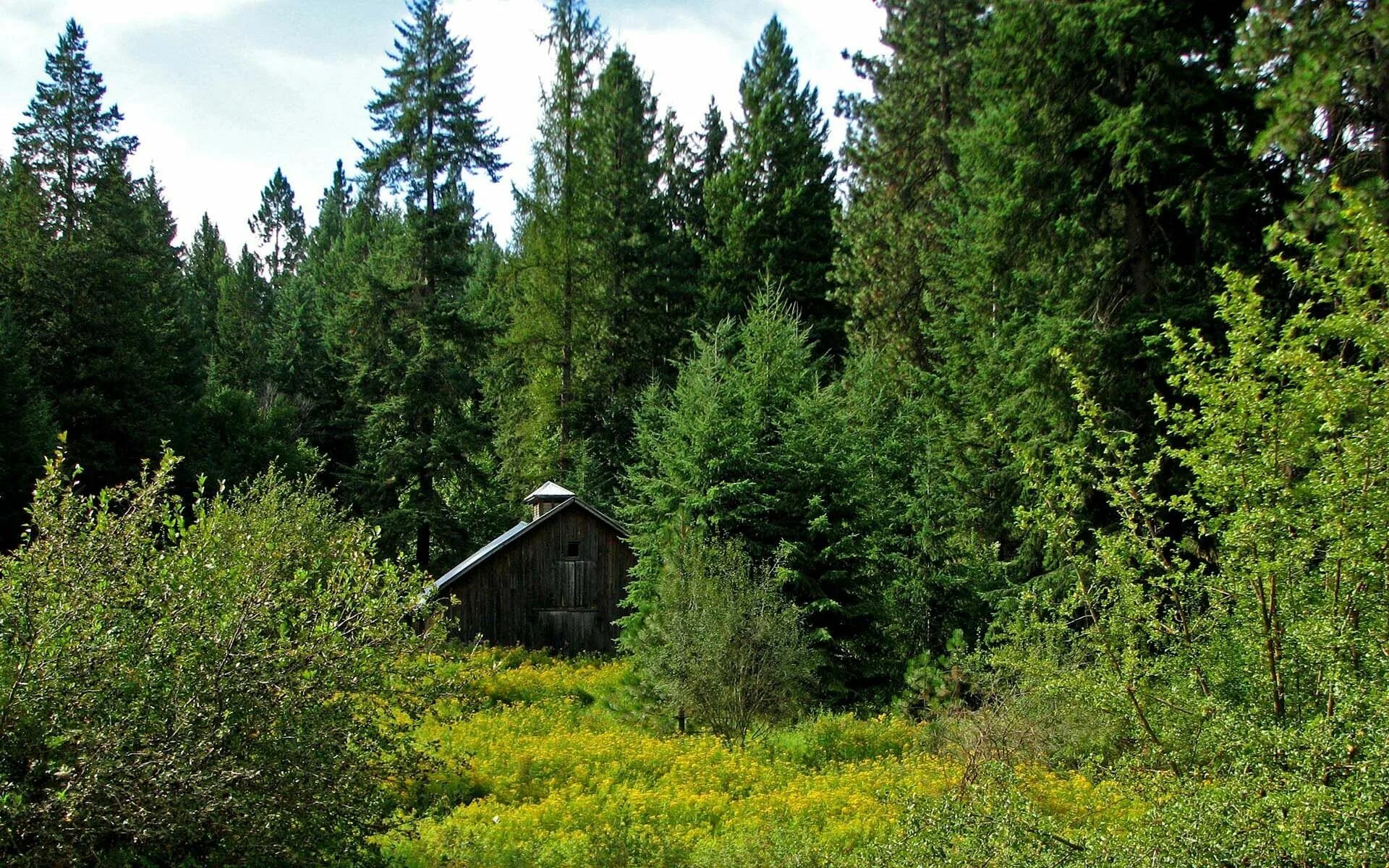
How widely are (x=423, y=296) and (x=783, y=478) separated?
16.5 metres

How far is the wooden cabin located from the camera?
82.0 feet

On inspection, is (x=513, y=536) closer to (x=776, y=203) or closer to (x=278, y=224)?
(x=776, y=203)

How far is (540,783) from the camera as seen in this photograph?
39.6 ft

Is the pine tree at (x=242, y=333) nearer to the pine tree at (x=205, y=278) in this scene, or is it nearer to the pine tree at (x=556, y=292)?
the pine tree at (x=205, y=278)

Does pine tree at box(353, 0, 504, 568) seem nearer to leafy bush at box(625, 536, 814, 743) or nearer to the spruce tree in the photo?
leafy bush at box(625, 536, 814, 743)

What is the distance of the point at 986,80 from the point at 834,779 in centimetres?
1280

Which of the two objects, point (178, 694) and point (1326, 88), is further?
point (1326, 88)

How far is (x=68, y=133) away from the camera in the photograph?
32.2m

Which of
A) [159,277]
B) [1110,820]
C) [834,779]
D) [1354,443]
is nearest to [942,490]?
[834,779]

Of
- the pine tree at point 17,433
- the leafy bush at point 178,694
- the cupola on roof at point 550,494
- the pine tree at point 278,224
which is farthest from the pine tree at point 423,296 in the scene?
the pine tree at point 278,224

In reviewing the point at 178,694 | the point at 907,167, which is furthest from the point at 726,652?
the point at 907,167

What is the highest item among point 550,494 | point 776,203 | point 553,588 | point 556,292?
point 776,203

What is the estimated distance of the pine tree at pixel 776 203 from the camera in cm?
3516

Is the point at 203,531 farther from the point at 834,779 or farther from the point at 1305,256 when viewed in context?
the point at 1305,256
